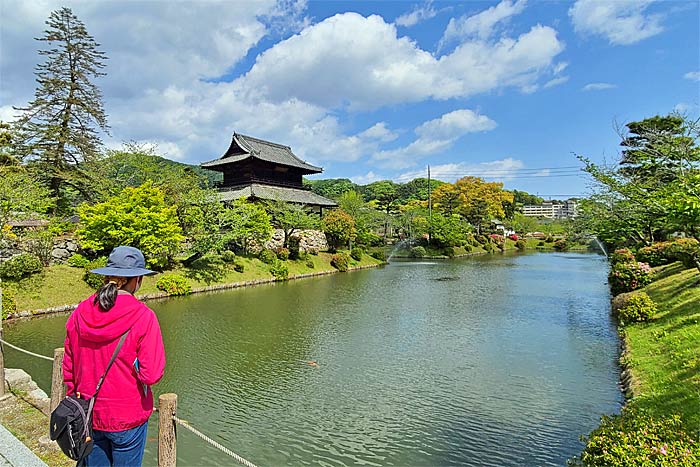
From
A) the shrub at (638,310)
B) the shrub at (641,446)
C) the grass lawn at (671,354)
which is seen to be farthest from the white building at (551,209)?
the shrub at (641,446)

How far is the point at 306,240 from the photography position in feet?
96.5

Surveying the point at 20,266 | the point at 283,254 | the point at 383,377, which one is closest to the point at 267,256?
the point at 283,254

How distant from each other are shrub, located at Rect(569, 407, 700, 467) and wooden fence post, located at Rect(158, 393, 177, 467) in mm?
3662

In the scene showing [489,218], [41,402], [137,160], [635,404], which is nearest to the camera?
[41,402]

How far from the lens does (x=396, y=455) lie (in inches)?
212

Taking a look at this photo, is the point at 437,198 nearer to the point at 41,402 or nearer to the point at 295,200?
the point at 295,200

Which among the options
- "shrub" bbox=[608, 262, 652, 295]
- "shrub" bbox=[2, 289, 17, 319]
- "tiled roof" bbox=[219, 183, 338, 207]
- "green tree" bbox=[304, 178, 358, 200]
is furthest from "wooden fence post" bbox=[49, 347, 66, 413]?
"green tree" bbox=[304, 178, 358, 200]

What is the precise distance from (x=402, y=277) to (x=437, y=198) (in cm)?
2706

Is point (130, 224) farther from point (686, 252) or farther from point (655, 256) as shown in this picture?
point (655, 256)

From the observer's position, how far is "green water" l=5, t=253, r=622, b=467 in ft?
18.4

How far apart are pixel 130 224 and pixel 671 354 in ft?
57.6

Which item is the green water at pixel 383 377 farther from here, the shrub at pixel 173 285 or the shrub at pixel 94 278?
the shrub at pixel 94 278

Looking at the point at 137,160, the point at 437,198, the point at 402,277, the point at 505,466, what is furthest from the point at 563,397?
the point at 437,198

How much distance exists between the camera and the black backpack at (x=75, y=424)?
8.13 feet
